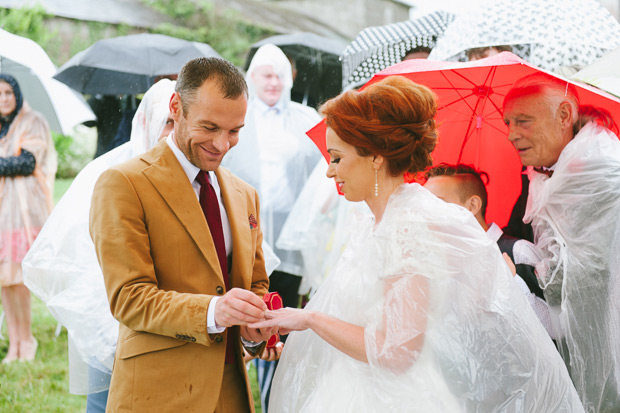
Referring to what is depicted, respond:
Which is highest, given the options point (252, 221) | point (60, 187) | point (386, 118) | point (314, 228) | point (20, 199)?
point (386, 118)

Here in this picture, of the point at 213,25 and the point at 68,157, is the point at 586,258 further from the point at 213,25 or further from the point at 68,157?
the point at 213,25

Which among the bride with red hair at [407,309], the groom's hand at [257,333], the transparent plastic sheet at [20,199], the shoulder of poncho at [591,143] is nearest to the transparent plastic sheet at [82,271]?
the groom's hand at [257,333]

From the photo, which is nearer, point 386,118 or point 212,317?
point 212,317

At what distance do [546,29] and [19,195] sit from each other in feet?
14.2

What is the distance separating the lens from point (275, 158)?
213 inches

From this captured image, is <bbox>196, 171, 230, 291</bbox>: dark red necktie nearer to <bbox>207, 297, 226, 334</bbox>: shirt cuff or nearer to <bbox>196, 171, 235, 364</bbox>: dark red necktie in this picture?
<bbox>196, 171, 235, 364</bbox>: dark red necktie

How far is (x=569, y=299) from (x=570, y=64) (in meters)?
1.86

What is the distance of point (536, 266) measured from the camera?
9.91 ft

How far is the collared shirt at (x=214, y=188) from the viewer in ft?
6.98

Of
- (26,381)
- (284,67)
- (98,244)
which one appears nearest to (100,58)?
(284,67)

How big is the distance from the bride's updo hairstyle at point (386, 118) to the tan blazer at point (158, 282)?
0.59 m

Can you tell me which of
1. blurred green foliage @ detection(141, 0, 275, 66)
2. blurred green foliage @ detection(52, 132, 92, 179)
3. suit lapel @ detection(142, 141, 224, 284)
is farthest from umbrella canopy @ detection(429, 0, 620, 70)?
blurred green foliage @ detection(141, 0, 275, 66)

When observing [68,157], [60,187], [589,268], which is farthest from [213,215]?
[68,157]

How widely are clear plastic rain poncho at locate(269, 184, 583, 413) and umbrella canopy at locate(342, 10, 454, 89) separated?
4021 mm
